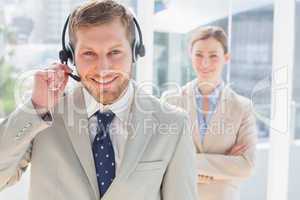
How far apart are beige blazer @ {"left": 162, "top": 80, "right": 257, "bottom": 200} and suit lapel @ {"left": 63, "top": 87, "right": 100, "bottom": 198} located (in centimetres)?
83

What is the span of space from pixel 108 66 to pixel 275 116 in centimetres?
179

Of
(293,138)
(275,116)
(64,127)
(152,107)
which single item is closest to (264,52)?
(275,116)

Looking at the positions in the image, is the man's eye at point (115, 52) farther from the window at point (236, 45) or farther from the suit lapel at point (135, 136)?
the window at point (236, 45)

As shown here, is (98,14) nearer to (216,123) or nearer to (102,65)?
(102,65)

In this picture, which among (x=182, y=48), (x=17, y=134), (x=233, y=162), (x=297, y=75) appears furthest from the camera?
(x=297, y=75)

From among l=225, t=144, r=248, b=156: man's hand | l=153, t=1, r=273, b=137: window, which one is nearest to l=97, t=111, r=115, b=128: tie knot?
l=225, t=144, r=248, b=156: man's hand

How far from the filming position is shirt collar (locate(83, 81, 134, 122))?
1272 mm

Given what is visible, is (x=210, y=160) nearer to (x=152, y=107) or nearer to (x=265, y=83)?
(x=152, y=107)

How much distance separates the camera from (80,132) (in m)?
1.21

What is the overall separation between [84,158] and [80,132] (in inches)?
3.2

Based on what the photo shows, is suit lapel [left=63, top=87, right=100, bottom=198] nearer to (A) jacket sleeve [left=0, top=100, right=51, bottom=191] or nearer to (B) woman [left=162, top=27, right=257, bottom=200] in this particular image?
(A) jacket sleeve [left=0, top=100, right=51, bottom=191]

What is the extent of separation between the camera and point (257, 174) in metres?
2.91

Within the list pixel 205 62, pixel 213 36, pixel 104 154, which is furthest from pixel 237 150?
pixel 104 154

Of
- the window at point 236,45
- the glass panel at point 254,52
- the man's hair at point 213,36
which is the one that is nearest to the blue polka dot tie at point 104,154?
the man's hair at point 213,36
